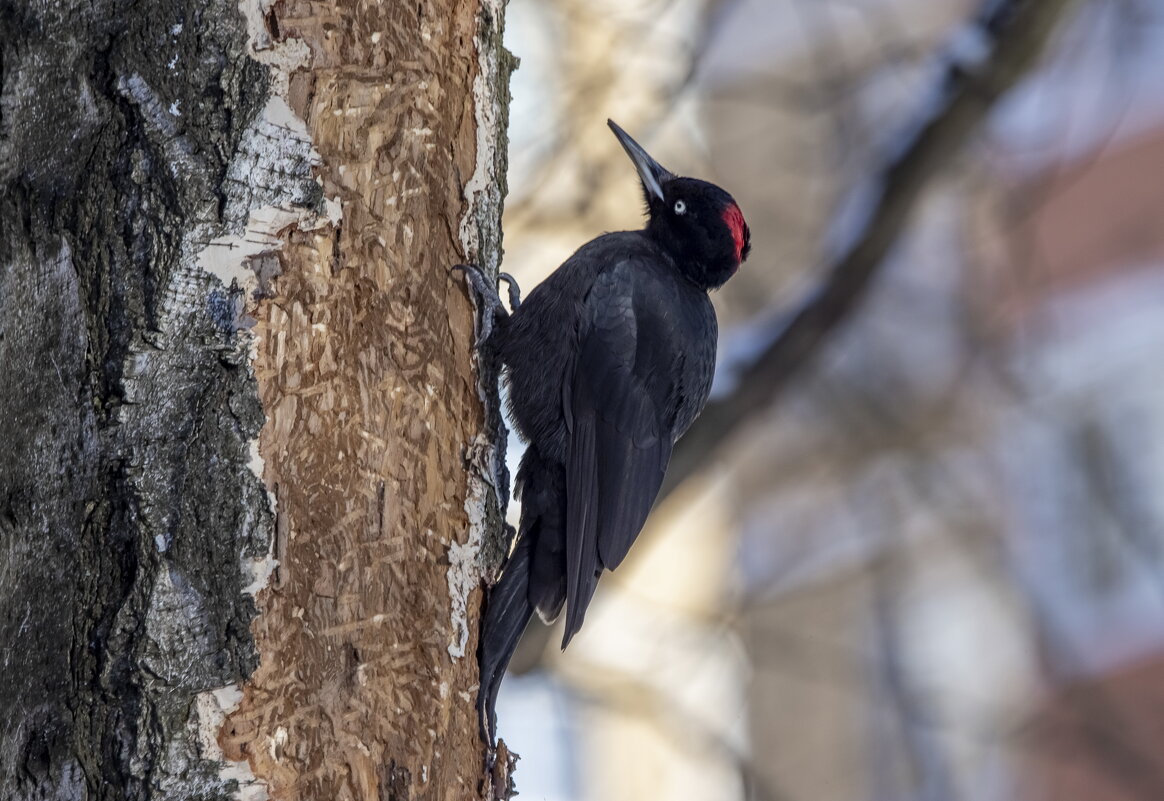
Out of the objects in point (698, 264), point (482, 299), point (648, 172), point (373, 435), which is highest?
point (648, 172)

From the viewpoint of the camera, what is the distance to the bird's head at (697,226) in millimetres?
3053

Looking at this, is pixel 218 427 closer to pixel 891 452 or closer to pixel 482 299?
pixel 482 299

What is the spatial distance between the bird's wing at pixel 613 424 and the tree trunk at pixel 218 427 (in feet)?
2.14

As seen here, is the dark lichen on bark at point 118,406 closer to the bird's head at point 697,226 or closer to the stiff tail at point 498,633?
the stiff tail at point 498,633

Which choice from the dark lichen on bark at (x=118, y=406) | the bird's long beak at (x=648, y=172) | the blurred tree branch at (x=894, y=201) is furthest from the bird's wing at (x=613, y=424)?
the dark lichen on bark at (x=118, y=406)

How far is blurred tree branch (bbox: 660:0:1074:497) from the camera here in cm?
288

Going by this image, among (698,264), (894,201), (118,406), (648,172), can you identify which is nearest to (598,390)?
(698,264)

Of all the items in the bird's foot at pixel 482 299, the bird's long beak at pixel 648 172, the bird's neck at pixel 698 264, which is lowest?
the bird's foot at pixel 482 299

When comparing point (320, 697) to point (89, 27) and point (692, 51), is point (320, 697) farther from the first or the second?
point (692, 51)

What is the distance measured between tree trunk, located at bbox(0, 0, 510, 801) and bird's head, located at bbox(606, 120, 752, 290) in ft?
4.28

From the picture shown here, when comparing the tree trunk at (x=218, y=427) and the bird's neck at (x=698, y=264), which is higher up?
the bird's neck at (x=698, y=264)

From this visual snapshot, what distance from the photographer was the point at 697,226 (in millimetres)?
3070

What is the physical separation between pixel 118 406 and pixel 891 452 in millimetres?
3364

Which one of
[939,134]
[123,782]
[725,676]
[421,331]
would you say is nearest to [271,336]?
[421,331]
